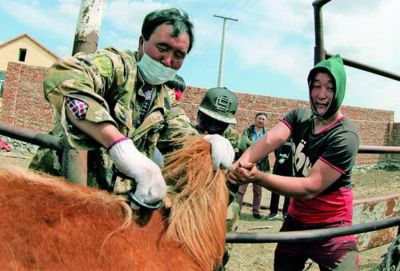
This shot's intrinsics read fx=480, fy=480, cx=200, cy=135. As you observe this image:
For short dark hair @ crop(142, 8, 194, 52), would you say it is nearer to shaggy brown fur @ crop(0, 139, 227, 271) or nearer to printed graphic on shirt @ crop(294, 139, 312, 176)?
shaggy brown fur @ crop(0, 139, 227, 271)

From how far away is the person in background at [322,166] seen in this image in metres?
2.50

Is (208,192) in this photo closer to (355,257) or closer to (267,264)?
(355,257)

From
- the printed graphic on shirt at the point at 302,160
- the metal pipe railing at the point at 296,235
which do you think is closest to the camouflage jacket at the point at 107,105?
the metal pipe railing at the point at 296,235


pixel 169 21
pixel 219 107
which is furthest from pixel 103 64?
pixel 219 107

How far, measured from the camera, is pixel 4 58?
44.2 meters

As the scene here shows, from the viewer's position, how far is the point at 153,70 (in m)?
2.04

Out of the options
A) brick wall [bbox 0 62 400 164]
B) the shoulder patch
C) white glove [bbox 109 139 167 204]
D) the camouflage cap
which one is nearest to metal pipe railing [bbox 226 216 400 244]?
white glove [bbox 109 139 167 204]

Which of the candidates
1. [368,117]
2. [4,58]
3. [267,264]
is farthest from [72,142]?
[4,58]

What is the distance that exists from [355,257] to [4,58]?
46.3 m

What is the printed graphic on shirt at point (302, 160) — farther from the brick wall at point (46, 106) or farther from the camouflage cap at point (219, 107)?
the brick wall at point (46, 106)

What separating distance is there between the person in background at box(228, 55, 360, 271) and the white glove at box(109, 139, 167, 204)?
99 cm

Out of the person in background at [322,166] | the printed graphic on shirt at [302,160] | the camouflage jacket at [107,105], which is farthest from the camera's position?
the printed graphic on shirt at [302,160]

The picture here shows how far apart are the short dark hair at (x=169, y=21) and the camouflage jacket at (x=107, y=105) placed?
143 millimetres

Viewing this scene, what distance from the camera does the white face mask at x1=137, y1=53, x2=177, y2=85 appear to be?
2023mm
